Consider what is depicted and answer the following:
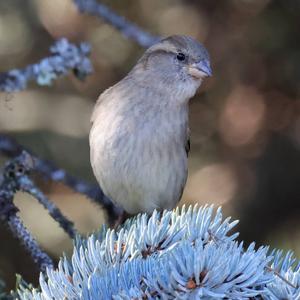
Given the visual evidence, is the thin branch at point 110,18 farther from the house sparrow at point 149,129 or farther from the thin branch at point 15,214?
the thin branch at point 15,214

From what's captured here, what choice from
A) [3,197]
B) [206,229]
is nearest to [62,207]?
[3,197]

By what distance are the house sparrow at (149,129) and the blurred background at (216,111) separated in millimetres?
396

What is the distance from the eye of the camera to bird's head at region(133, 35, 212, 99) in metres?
3.07

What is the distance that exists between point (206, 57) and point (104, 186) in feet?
2.26

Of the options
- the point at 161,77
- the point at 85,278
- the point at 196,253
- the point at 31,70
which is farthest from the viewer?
the point at 161,77

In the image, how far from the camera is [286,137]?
3516mm

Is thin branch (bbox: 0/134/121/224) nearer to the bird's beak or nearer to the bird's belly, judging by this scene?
the bird's belly

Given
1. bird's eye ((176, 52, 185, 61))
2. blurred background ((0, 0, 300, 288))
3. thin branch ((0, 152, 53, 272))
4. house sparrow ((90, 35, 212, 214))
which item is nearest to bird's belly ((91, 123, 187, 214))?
house sparrow ((90, 35, 212, 214))

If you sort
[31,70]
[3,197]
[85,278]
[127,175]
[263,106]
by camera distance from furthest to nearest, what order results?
[263,106]
[127,175]
[31,70]
[3,197]
[85,278]

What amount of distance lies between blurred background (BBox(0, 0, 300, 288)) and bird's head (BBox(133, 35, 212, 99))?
38 cm

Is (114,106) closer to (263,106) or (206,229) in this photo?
(263,106)

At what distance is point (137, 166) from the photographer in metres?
2.93

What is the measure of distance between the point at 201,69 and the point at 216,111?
0.50m

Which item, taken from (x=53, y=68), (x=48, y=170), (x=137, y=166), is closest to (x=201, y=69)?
(x=137, y=166)
